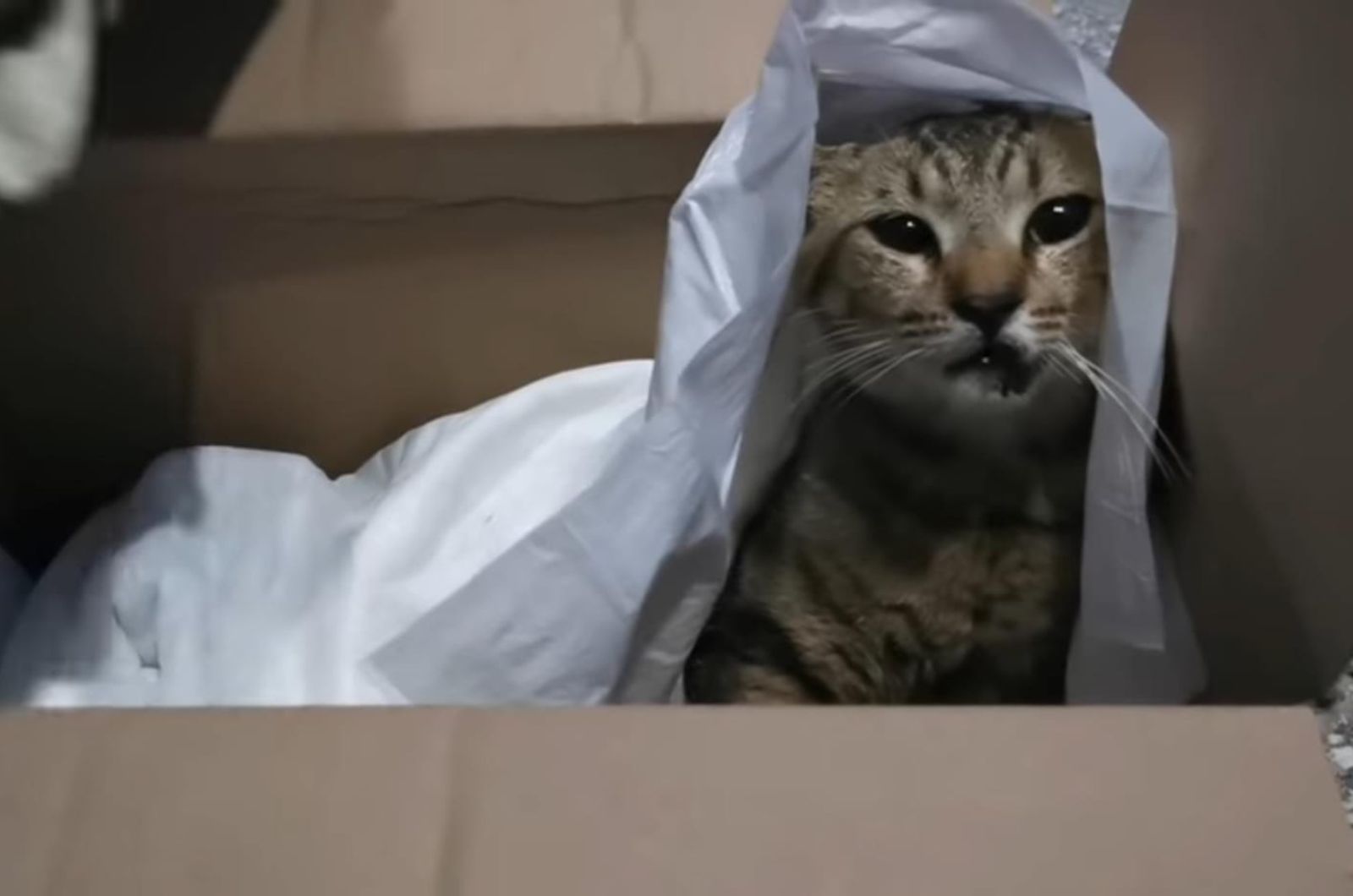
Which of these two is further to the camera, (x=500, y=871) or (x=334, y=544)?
(x=334, y=544)

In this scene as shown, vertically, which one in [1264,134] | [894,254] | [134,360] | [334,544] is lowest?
[334,544]

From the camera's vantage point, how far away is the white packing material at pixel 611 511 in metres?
0.79

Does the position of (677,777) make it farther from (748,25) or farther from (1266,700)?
(748,25)

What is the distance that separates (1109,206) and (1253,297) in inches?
3.6

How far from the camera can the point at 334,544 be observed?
3.15ft

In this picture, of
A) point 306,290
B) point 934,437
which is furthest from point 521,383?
point 934,437

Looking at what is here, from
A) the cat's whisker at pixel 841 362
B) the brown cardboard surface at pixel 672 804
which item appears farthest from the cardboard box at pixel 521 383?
the cat's whisker at pixel 841 362

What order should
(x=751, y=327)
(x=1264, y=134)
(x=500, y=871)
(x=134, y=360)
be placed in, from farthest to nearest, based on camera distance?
(x=134, y=360)
(x=751, y=327)
(x=1264, y=134)
(x=500, y=871)

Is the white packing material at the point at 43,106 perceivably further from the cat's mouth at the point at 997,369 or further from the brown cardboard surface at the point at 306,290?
the cat's mouth at the point at 997,369

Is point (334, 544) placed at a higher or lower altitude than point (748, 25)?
lower

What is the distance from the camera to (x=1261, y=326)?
0.70 metres

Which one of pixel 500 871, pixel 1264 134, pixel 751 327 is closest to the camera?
pixel 500 871

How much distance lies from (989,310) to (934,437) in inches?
5.5

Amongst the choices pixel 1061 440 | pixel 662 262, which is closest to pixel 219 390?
pixel 662 262
